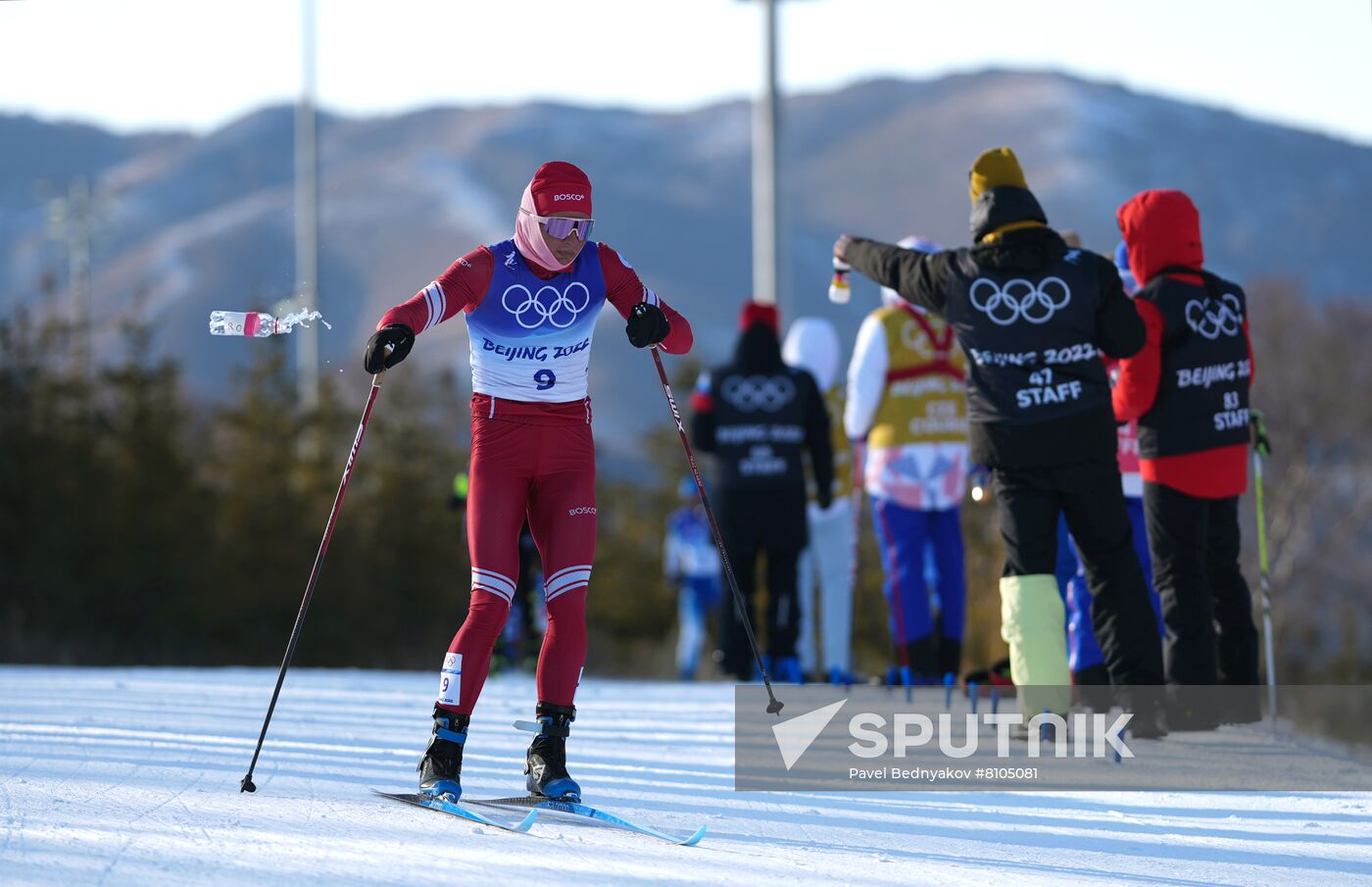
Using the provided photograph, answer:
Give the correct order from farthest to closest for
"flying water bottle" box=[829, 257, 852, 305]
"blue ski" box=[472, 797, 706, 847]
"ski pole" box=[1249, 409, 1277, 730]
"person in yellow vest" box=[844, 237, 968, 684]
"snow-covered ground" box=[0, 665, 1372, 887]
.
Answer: "person in yellow vest" box=[844, 237, 968, 684], "ski pole" box=[1249, 409, 1277, 730], "flying water bottle" box=[829, 257, 852, 305], "blue ski" box=[472, 797, 706, 847], "snow-covered ground" box=[0, 665, 1372, 887]

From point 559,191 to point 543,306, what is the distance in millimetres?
355

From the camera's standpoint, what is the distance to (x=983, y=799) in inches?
225

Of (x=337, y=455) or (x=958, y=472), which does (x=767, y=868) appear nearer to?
(x=958, y=472)

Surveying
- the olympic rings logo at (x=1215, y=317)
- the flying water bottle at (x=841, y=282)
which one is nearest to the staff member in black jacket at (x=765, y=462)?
the flying water bottle at (x=841, y=282)

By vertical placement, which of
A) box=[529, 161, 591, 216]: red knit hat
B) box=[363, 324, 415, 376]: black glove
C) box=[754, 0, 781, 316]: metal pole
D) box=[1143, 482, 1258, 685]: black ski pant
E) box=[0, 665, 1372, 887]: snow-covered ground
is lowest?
box=[0, 665, 1372, 887]: snow-covered ground

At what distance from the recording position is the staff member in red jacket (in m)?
7.00

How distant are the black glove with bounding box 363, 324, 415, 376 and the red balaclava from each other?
1.59ft

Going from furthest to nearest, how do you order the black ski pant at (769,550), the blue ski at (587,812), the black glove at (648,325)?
the black ski pant at (769,550) → the black glove at (648,325) → the blue ski at (587,812)

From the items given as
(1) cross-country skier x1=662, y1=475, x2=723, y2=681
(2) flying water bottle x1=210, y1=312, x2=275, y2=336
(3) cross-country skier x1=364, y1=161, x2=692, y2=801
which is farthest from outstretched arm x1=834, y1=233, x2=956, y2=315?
(1) cross-country skier x1=662, y1=475, x2=723, y2=681

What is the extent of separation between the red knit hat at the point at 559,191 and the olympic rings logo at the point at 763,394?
4.53 m

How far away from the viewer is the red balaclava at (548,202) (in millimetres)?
5336

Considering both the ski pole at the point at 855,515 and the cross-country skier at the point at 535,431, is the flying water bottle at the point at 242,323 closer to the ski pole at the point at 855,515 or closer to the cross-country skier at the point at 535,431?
the cross-country skier at the point at 535,431

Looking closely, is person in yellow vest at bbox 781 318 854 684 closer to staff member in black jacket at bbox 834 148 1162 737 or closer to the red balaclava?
staff member in black jacket at bbox 834 148 1162 737

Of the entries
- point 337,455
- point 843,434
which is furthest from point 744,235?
point 843,434
